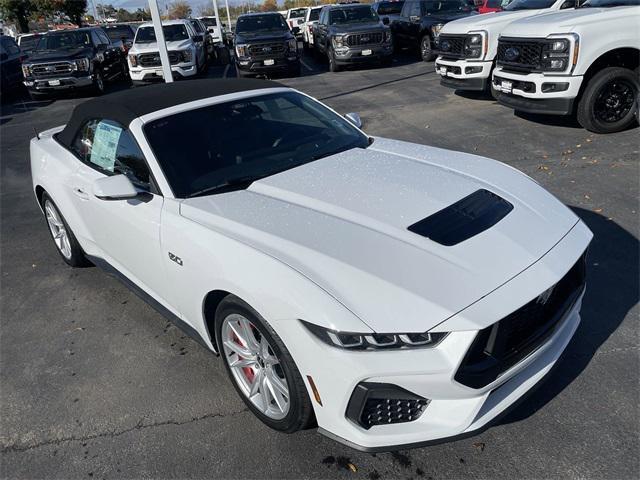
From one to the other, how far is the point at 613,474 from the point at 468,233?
Result: 4.06ft

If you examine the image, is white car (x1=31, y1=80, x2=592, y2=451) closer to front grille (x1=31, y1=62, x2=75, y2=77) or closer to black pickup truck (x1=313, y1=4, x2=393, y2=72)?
black pickup truck (x1=313, y1=4, x2=393, y2=72)

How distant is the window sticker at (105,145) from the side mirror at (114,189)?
0.57 m

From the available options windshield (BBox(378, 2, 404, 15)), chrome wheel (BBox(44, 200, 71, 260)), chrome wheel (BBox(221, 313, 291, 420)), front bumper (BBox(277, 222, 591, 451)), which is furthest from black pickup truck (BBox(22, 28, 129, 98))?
front bumper (BBox(277, 222, 591, 451))

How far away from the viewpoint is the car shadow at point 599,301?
2.71 metres

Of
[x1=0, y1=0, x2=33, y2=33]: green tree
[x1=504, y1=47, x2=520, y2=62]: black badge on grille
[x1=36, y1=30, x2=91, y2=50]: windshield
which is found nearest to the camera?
[x1=504, y1=47, x2=520, y2=62]: black badge on grille

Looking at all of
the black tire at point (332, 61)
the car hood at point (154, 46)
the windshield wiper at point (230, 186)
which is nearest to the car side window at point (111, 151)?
the windshield wiper at point (230, 186)

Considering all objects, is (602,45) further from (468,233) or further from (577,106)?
(468,233)

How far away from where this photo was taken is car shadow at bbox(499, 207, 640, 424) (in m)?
2.71

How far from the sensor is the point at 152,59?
48.2ft

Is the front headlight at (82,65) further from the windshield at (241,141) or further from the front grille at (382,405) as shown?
the front grille at (382,405)

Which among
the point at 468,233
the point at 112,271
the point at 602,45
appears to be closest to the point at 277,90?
the point at 112,271

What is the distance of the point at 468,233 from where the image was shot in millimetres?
2488

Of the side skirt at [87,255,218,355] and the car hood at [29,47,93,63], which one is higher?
the car hood at [29,47,93,63]

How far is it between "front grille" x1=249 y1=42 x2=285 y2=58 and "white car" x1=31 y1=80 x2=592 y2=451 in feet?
38.4
